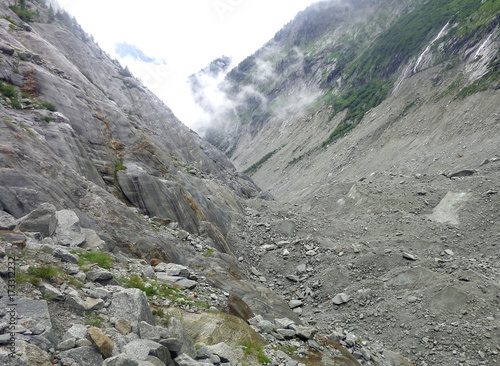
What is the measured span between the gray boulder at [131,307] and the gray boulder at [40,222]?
5.17 metres

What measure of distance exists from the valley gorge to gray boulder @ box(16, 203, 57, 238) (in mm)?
53

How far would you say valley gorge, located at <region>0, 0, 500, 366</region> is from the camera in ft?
26.9

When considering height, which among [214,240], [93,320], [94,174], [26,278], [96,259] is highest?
[94,174]

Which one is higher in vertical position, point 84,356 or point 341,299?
point 84,356

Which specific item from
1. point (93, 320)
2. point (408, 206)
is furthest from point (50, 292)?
point (408, 206)

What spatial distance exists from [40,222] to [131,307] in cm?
601

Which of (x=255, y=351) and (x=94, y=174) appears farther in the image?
(x=94, y=174)

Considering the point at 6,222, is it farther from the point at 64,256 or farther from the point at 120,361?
the point at 120,361

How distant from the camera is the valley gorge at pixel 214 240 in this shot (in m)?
8.19

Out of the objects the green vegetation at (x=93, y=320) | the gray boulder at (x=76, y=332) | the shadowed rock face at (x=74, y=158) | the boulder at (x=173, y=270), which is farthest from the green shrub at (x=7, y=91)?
the gray boulder at (x=76, y=332)

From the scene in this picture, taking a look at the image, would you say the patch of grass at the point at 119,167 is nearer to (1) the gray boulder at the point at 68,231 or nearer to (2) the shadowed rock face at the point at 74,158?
(2) the shadowed rock face at the point at 74,158

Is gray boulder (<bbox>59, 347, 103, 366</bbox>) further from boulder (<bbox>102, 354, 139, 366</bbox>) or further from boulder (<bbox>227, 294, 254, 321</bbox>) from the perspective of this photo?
boulder (<bbox>227, 294, 254, 321</bbox>)

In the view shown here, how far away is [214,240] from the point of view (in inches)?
1022

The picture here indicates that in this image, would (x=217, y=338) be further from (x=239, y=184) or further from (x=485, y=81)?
(x=485, y=81)
